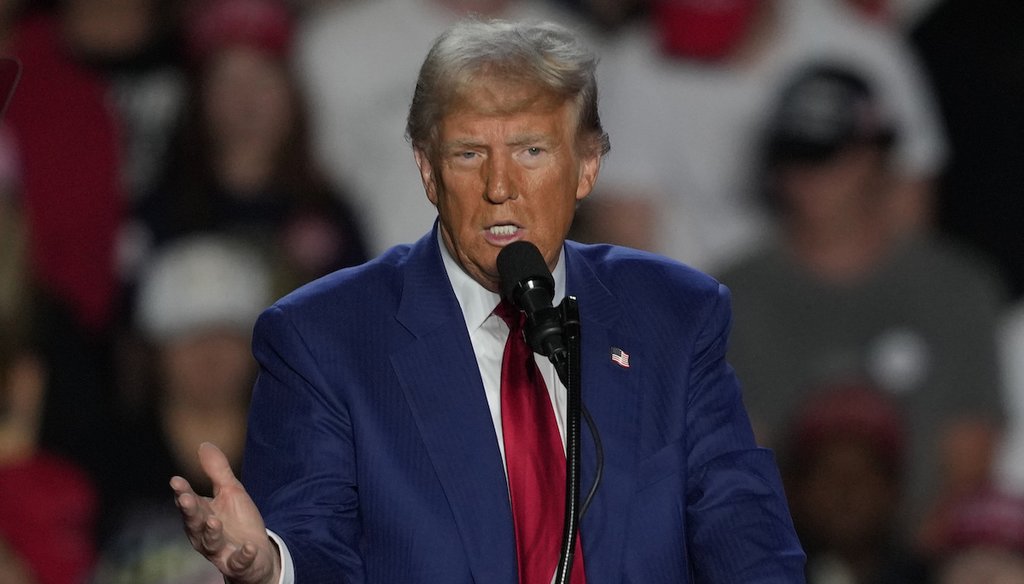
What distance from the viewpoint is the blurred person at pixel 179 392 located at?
15.0ft

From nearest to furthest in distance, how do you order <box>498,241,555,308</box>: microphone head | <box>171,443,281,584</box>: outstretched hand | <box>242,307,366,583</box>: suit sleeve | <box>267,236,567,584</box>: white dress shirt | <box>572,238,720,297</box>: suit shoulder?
1. <box>171,443,281,584</box>: outstretched hand
2. <box>498,241,555,308</box>: microphone head
3. <box>242,307,366,583</box>: suit sleeve
4. <box>267,236,567,584</box>: white dress shirt
5. <box>572,238,720,297</box>: suit shoulder

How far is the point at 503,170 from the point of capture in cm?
195

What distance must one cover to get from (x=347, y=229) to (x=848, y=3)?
1.71 metres

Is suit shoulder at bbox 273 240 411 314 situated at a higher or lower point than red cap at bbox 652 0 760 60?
lower

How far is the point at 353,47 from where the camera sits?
4.70 metres

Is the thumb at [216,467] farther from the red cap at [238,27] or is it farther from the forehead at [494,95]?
the red cap at [238,27]

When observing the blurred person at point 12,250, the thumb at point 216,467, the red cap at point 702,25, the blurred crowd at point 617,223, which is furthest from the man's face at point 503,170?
the blurred person at point 12,250

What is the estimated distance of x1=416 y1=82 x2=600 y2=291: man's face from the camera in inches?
76.4

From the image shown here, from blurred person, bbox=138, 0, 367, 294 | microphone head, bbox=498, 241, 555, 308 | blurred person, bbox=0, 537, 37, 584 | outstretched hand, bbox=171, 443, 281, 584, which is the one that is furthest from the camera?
blurred person, bbox=138, 0, 367, 294

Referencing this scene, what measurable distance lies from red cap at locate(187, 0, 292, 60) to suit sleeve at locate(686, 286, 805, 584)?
9.45ft

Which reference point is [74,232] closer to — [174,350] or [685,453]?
[174,350]

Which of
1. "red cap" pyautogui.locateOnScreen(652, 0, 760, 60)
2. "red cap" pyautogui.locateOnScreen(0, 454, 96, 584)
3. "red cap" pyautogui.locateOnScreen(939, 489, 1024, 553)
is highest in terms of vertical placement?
"red cap" pyautogui.locateOnScreen(652, 0, 760, 60)

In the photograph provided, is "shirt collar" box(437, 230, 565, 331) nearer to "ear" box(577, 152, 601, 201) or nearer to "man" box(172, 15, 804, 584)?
"man" box(172, 15, 804, 584)

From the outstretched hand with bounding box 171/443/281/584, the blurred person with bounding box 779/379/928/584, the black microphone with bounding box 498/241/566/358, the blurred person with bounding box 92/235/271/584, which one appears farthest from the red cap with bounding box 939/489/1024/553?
the outstretched hand with bounding box 171/443/281/584
